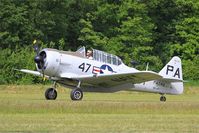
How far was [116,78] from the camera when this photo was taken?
96.5 ft

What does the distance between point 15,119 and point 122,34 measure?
128 ft

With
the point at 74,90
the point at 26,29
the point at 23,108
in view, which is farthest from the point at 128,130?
the point at 26,29

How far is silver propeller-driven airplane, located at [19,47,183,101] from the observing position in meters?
28.9

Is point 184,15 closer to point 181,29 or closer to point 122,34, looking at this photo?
point 181,29

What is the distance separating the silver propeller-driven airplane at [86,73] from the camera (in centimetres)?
2886

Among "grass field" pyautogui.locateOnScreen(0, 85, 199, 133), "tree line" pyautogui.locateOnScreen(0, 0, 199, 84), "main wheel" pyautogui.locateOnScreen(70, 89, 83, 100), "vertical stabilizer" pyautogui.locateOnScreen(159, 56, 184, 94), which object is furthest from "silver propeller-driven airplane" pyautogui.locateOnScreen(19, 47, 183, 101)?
"tree line" pyautogui.locateOnScreen(0, 0, 199, 84)

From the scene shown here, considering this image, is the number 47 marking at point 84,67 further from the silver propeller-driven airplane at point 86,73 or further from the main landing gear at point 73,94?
the main landing gear at point 73,94

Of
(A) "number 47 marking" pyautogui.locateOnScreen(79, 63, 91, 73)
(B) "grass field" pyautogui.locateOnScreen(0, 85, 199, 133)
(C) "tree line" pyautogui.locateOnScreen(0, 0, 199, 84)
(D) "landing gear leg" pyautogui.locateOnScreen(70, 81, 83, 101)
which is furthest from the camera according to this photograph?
(C) "tree line" pyautogui.locateOnScreen(0, 0, 199, 84)

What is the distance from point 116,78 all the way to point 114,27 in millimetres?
30090

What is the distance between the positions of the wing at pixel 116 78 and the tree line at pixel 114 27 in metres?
23.4

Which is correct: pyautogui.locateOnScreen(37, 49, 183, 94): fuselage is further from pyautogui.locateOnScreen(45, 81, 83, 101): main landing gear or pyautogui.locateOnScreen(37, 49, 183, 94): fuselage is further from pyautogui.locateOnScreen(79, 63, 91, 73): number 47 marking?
pyautogui.locateOnScreen(45, 81, 83, 101): main landing gear

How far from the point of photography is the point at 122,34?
58094mm

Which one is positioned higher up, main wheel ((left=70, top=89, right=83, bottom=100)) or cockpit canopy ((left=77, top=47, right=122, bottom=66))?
cockpit canopy ((left=77, top=47, right=122, bottom=66))

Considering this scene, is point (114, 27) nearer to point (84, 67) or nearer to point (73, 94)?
point (84, 67)
